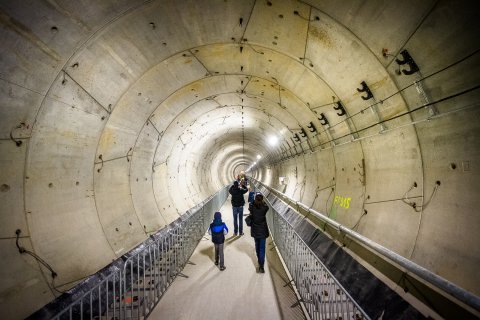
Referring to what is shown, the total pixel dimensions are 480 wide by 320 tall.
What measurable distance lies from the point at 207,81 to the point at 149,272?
5.92 meters

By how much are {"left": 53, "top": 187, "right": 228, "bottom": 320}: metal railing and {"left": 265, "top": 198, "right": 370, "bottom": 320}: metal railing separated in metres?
2.73

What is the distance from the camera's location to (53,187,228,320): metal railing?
12.9ft

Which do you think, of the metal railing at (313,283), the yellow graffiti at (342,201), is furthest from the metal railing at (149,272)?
the yellow graffiti at (342,201)

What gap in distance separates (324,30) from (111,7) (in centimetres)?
391

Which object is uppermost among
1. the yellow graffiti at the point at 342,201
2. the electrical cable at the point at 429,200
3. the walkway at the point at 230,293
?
the electrical cable at the point at 429,200

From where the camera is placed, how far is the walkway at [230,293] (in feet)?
14.4

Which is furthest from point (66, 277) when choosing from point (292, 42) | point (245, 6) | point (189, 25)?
point (292, 42)

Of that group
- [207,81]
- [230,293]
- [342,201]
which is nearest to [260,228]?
[230,293]

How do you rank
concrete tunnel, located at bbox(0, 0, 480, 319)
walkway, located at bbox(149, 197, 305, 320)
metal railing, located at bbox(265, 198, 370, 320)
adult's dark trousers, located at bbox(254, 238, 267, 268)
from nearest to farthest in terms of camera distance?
metal railing, located at bbox(265, 198, 370, 320) < concrete tunnel, located at bbox(0, 0, 480, 319) < walkway, located at bbox(149, 197, 305, 320) < adult's dark trousers, located at bbox(254, 238, 267, 268)

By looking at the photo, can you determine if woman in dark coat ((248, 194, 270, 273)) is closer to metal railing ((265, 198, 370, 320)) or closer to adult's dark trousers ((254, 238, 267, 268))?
adult's dark trousers ((254, 238, 267, 268))

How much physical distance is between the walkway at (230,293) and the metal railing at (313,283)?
36cm

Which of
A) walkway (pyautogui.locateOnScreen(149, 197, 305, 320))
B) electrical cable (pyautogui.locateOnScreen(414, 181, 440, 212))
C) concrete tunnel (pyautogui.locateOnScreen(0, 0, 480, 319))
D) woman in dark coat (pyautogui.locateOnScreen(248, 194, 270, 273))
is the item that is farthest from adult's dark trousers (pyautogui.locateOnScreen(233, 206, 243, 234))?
electrical cable (pyautogui.locateOnScreen(414, 181, 440, 212))

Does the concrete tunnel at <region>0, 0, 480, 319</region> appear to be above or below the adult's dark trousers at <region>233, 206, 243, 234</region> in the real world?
above

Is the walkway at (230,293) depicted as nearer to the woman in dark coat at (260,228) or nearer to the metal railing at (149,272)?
the metal railing at (149,272)
